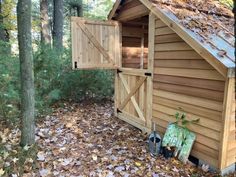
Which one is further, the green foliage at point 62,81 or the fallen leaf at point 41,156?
the green foliage at point 62,81

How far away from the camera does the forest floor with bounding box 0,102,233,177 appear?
3.76 meters

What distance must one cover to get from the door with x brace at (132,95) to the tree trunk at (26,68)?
7.97ft

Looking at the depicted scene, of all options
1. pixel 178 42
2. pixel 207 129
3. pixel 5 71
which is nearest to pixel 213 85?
pixel 207 129

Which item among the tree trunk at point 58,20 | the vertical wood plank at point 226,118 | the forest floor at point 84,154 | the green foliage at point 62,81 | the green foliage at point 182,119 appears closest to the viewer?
the vertical wood plank at point 226,118

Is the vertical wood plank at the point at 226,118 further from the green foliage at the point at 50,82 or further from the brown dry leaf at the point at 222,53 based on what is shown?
the green foliage at the point at 50,82

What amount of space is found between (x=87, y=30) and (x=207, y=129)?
10.9 ft

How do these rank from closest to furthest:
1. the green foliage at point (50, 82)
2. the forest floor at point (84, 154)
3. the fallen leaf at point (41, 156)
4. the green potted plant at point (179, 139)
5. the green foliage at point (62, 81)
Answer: the forest floor at point (84, 154) → the fallen leaf at point (41, 156) → the green potted plant at point (179, 139) → the green foliage at point (50, 82) → the green foliage at point (62, 81)

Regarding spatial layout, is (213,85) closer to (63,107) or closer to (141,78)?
(141,78)

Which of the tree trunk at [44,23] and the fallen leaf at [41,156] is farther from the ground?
the tree trunk at [44,23]

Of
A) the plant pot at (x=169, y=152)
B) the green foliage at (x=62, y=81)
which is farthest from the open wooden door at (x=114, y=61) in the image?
the green foliage at (x=62, y=81)

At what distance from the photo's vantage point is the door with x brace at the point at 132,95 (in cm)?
539

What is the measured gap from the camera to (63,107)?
7.01 m

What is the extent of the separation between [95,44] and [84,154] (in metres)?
2.58

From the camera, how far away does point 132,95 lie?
19.0 ft
